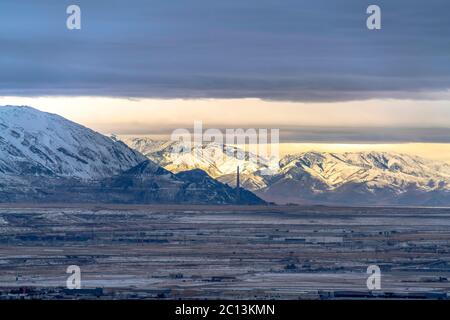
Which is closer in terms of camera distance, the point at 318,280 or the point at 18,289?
the point at 18,289

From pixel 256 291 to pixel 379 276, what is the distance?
27632 millimetres

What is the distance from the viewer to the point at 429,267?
15650cm

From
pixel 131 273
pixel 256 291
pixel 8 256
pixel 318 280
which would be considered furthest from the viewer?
pixel 8 256

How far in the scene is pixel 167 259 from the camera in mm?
165250

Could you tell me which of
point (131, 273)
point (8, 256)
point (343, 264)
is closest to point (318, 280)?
point (131, 273)
